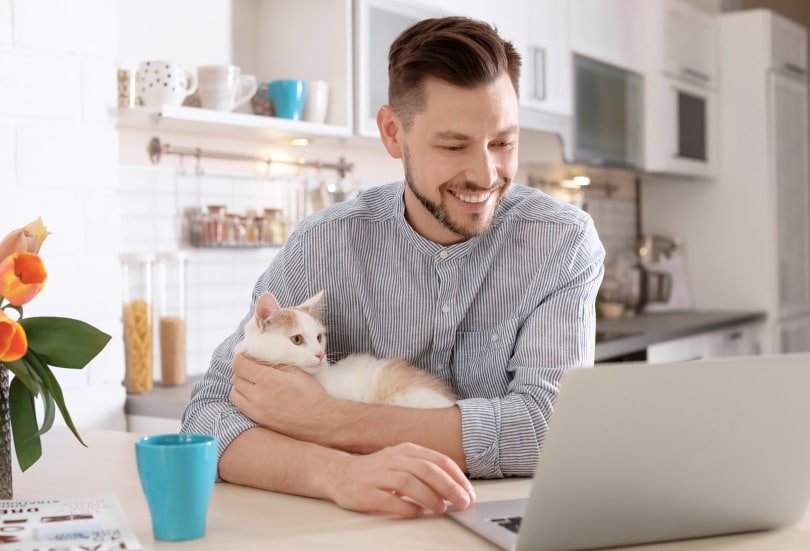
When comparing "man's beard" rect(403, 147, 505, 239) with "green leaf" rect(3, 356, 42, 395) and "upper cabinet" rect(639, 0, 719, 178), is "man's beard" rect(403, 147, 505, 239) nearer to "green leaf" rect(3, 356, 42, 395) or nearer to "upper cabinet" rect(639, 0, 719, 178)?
"green leaf" rect(3, 356, 42, 395)

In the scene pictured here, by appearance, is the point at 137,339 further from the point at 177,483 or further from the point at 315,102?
the point at 177,483

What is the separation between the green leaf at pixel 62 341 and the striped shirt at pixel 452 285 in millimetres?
307

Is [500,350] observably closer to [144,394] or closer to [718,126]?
[144,394]

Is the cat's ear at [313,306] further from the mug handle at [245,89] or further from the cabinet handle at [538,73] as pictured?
the cabinet handle at [538,73]

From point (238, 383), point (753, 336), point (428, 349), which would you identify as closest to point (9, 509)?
point (238, 383)

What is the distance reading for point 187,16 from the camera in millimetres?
2654

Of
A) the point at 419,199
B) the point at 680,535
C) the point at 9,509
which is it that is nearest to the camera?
the point at 680,535

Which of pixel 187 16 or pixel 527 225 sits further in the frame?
pixel 187 16

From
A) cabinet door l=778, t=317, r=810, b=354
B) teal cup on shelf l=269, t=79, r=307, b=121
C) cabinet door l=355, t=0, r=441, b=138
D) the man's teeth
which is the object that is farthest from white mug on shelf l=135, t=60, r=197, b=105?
cabinet door l=778, t=317, r=810, b=354

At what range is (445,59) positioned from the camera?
57.2 inches

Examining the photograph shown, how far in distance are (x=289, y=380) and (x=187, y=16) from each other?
1620mm

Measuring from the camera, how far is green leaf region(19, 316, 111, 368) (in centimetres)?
118

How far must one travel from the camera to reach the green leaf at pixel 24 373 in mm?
1139

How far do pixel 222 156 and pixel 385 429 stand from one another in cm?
159
